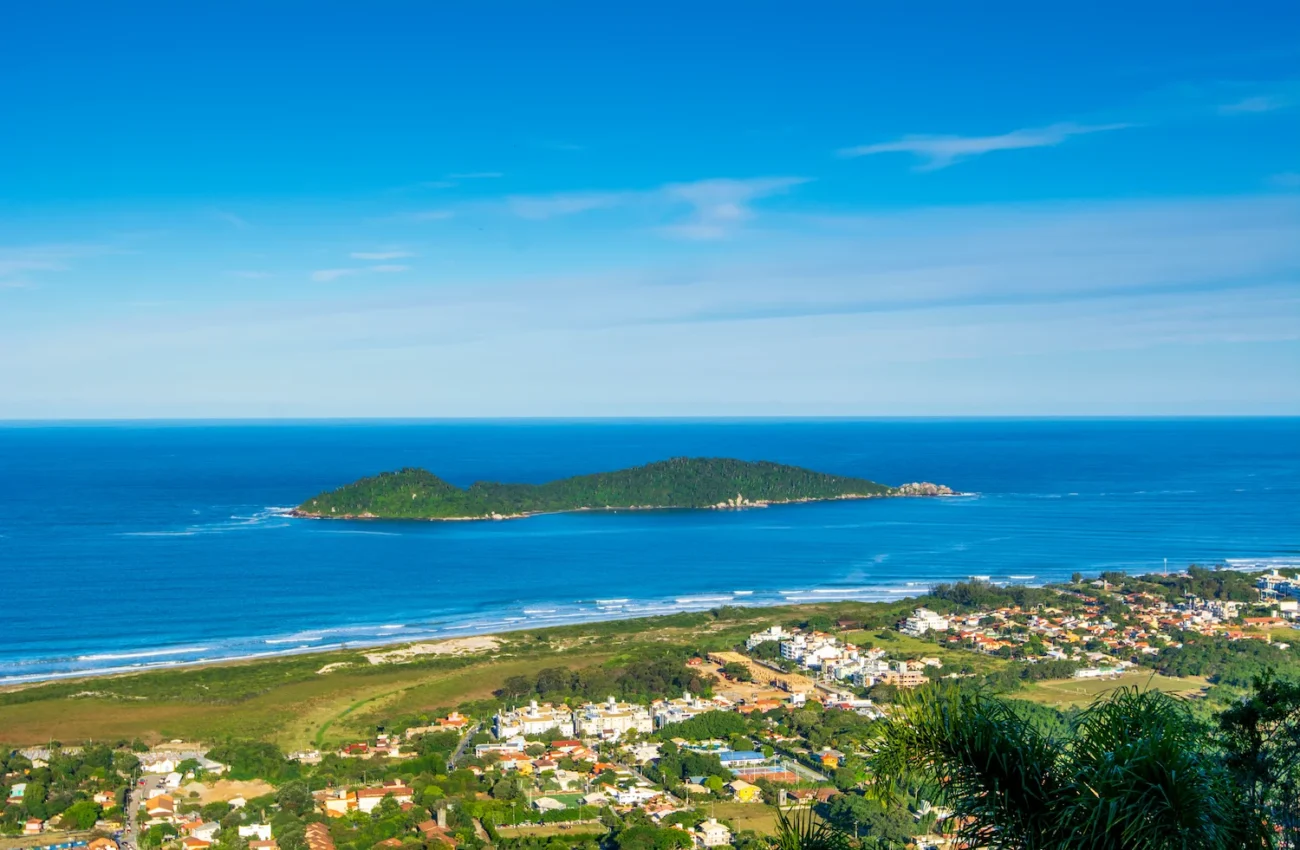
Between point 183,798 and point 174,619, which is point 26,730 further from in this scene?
point 174,619

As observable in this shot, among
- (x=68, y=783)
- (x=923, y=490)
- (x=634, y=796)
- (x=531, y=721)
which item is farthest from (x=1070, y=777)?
(x=923, y=490)

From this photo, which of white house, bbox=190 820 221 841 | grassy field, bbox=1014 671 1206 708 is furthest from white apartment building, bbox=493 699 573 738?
grassy field, bbox=1014 671 1206 708

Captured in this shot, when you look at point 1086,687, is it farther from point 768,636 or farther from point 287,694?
point 287,694

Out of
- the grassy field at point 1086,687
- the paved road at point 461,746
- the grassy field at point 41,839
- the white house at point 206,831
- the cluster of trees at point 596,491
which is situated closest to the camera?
the grassy field at point 41,839

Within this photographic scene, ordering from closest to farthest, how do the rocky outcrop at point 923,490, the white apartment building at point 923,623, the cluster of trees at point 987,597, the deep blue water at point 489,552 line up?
1. the white apartment building at point 923,623
2. the deep blue water at point 489,552
3. the cluster of trees at point 987,597
4. the rocky outcrop at point 923,490

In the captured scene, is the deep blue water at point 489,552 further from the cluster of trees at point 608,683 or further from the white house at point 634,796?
the white house at point 634,796

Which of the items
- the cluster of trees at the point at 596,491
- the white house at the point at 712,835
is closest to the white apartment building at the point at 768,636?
the white house at the point at 712,835

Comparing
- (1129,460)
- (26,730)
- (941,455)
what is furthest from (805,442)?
(26,730)
